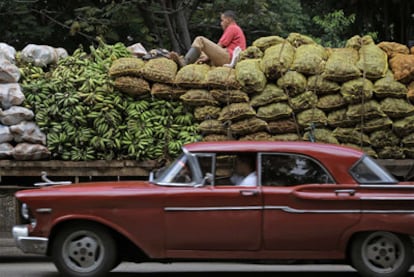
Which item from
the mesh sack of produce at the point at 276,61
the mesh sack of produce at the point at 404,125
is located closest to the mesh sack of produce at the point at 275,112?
the mesh sack of produce at the point at 276,61

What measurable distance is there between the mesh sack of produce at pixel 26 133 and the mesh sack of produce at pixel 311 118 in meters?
3.69

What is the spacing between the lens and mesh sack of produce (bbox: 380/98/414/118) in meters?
11.5

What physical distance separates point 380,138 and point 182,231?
4425 mm

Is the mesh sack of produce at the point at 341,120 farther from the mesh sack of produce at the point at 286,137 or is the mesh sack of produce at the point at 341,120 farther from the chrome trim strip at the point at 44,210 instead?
the chrome trim strip at the point at 44,210

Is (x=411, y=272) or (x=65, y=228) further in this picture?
(x=411, y=272)

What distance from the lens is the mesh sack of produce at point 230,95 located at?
11617 millimetres

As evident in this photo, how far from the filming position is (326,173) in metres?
8.39

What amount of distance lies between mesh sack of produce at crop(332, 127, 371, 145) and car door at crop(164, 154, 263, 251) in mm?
3656

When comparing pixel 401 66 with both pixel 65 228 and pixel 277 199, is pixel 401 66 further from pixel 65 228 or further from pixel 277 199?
pixel 65 228

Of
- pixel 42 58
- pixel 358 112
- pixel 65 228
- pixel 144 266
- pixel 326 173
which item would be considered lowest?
pixel 144 266

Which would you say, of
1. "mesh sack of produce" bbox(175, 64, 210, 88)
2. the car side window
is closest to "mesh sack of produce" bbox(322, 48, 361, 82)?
"mesh sack of produce" bbox(175, 64, 210, 88)

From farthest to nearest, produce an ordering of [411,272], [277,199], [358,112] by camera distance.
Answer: [358,112], [411,272], [277,199]

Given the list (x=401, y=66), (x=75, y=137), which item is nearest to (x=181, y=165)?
(x=75, y=137)

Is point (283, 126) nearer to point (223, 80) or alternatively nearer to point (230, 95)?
point (230, 95)
